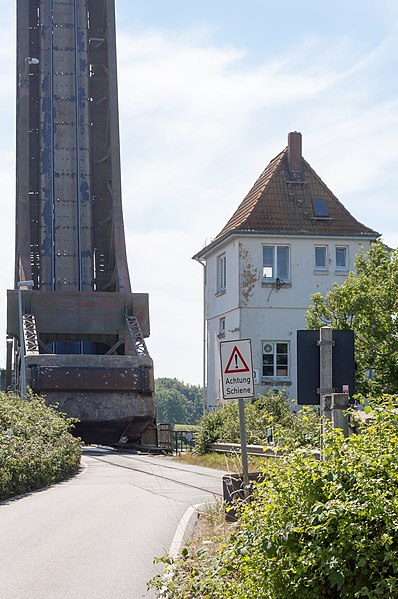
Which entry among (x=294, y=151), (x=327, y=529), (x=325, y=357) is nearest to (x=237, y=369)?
(x=325, y=357)

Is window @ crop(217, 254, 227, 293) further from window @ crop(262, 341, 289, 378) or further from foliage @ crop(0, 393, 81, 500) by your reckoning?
foliage @ crop(0, 393, 81, 500)

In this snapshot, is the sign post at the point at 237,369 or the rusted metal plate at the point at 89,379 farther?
the rusted metal plate at the point at 89,379

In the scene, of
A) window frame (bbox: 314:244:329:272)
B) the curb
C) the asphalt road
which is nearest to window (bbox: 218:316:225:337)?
window frame (bbox: 314:244:329:272)

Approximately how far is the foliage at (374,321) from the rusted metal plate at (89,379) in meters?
6.16

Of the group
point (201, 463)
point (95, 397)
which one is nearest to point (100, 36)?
point (95, 397)

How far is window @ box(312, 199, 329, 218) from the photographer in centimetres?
4631

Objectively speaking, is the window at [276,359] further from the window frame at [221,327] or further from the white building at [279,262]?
the window frame at [221,327]

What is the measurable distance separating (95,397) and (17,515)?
677 inches

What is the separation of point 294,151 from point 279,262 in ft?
19.8

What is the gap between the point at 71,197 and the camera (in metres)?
39.0

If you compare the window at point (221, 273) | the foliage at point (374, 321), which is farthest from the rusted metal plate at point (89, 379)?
the window at point (221, 273)

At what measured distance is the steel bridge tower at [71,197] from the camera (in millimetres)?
35969

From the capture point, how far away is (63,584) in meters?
9.47

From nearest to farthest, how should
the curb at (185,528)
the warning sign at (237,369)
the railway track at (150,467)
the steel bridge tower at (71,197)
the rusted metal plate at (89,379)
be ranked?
the curb at (185,528)
the warning sign at (237,369)
the railway track at (150,467)
the rusted metal plate at (89,379)
the steel bridge tower at (71,197)
